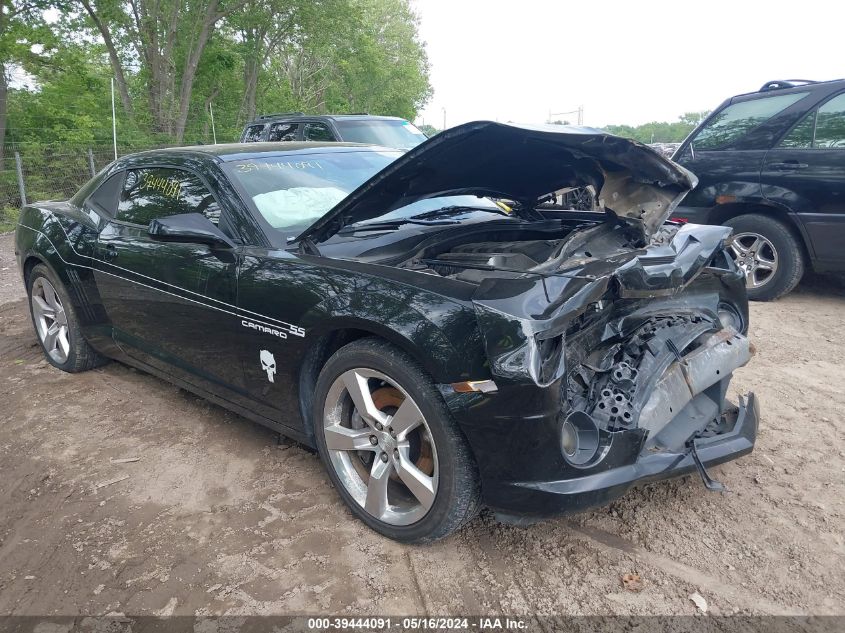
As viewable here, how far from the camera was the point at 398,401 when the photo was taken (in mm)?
2516

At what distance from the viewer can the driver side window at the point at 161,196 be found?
334 centimetres

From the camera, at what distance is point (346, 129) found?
9641 millimetres

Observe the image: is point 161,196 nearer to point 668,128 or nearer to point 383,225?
point 383,225

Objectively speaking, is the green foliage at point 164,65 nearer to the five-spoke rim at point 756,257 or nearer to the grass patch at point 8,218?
the grass patch at point 8,218

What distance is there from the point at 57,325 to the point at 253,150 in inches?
87.3

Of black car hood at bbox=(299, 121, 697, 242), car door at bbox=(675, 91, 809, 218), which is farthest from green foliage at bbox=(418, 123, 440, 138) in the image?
car door at bbox=(675, 91, 809, 218)

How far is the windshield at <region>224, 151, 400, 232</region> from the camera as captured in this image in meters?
3.20

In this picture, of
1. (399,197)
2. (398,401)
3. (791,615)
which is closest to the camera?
(791,615)

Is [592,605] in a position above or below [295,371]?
below

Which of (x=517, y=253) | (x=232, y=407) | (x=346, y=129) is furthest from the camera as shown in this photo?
(x=346, y=129)

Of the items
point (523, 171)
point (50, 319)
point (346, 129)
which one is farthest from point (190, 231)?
point (346, 129)

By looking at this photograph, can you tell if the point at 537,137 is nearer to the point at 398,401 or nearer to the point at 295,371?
the point at 398,401

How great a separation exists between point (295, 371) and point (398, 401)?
59 centimetres

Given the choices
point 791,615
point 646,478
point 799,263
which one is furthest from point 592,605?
point 799,263
